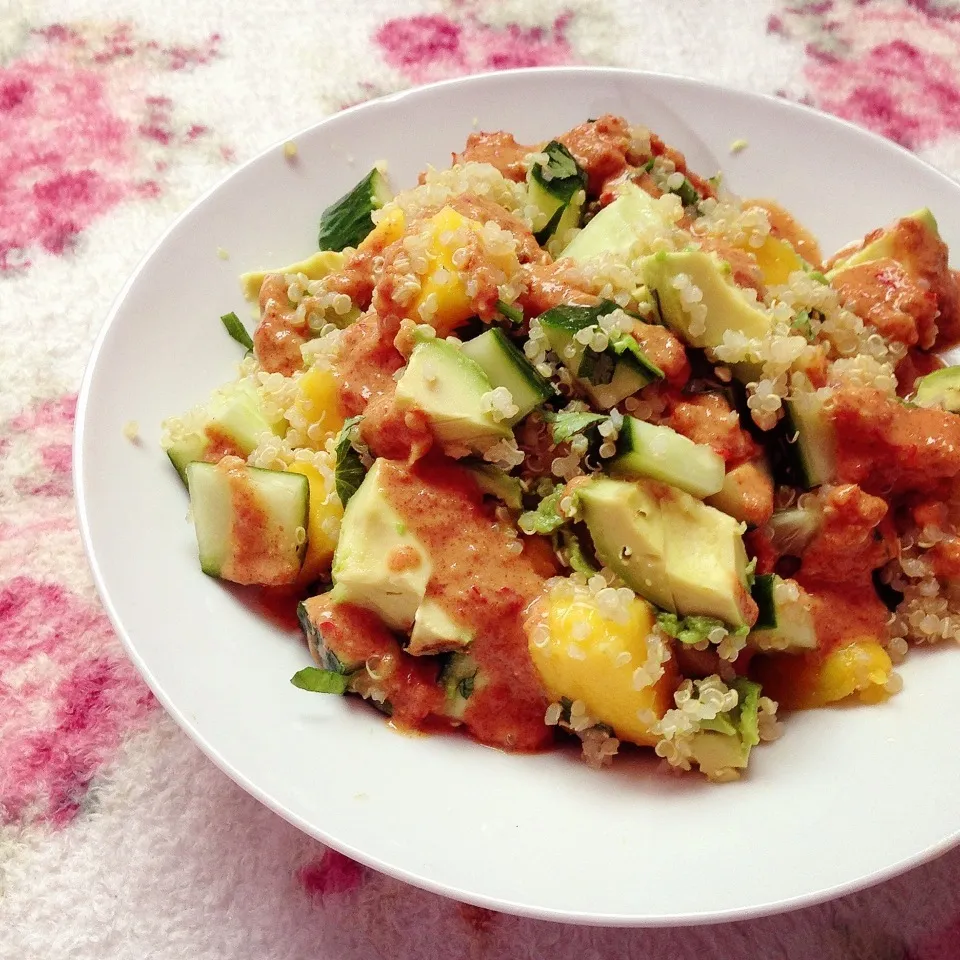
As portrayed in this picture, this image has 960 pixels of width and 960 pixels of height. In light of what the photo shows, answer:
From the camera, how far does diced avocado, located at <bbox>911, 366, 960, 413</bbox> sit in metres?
1.80

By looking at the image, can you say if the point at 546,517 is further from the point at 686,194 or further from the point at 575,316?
the point at 686,194

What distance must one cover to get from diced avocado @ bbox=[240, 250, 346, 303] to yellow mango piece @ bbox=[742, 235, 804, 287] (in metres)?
0.88

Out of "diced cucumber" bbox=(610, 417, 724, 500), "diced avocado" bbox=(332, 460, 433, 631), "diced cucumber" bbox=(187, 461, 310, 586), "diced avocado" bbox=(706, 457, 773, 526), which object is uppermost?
"diced cucumber" bbox=(610, 417, 724, 500)

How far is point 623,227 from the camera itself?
1819 mm

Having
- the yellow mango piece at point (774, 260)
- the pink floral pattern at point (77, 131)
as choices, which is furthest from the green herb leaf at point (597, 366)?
the pink floral pattern at point (77, 131)

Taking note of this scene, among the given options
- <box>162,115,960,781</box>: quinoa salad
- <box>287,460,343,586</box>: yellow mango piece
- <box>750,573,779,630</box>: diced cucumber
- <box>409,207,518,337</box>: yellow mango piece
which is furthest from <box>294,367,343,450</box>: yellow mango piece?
<box>750,573,779,630</box>: diced cucumber

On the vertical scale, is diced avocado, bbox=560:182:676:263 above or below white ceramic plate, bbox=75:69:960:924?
above

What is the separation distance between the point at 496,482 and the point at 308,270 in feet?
2.39

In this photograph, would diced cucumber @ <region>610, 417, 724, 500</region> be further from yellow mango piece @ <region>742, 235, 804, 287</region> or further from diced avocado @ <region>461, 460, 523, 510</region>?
yellow mango piece @ <region>742, 235, 804, 287</region>

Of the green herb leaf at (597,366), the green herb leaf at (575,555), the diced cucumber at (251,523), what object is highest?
the green herb leaf at (597,366)

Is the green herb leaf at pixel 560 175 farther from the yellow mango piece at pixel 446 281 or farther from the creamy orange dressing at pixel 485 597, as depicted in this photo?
the creamy orange dressing at pixel 485 597

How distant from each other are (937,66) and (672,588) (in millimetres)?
2587

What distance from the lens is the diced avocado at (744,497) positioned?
1.60 m

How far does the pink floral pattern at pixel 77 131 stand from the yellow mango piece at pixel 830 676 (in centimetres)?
226
